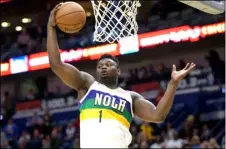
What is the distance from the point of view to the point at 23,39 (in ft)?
60.7

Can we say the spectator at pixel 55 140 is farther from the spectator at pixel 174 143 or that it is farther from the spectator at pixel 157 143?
the spectator at pixel 174 143

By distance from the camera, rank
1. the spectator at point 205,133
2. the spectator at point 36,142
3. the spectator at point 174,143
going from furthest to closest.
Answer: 1. the spectator at point 36,142
2. the spectator at point 205,133
3. the spectator at point 174,143

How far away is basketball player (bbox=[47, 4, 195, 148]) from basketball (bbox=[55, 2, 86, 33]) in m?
0.05

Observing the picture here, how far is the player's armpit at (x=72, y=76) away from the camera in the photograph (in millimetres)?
4219

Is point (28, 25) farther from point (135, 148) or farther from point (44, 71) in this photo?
point (135, 148)

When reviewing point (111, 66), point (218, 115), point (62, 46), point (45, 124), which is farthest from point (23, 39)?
point (111, 66)

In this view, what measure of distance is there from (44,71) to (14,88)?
1.79 m

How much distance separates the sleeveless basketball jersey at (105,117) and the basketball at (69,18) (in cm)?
49

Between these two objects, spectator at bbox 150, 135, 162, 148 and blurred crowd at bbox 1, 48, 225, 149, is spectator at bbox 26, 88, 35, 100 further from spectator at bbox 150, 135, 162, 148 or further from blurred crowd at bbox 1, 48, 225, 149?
spectator at bbox 150, 135, 162, 148

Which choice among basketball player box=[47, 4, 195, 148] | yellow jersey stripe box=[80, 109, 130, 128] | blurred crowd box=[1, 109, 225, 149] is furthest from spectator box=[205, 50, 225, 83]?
yellow jersey stripe box=[80, 109, 130, 128]

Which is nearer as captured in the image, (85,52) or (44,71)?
(85,52)

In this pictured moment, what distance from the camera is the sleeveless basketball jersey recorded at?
13.4 ft

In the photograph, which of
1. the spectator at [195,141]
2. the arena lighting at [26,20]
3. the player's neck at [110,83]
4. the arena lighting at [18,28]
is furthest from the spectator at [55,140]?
the player's neck at [110,83]

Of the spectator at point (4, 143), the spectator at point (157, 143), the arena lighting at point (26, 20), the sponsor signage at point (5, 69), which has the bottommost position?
the spectator at point (4, 143)
